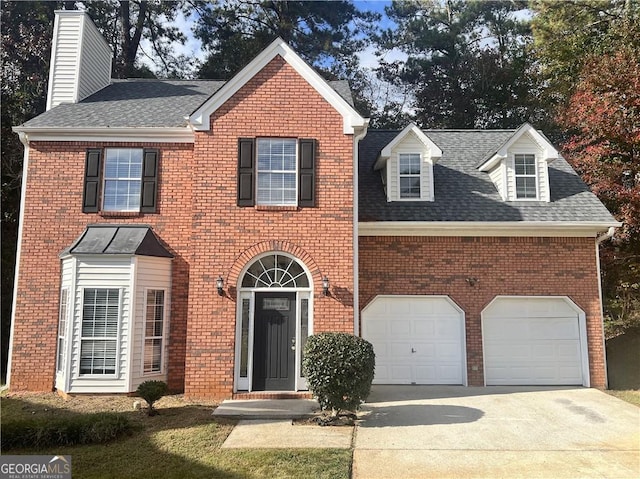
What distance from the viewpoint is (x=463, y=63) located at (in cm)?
2842

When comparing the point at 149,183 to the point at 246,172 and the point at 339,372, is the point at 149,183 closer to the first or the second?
the point at 246,172

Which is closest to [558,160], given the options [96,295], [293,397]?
[293,397]

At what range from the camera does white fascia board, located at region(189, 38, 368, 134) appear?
440 inches

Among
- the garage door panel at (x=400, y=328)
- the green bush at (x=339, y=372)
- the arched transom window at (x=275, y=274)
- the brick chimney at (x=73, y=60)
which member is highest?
the brick chimney at (x=73, y=60)

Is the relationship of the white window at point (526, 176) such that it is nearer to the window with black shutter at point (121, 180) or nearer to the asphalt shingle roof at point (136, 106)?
the asphalt shingle roof at point (136, 106)

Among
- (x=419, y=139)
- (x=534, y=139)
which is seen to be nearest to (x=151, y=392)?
(x=419, y=139)

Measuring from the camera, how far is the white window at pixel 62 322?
1102 cm

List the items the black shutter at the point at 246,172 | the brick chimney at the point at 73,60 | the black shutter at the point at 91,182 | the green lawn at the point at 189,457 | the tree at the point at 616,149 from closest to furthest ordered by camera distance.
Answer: the green lawn at the point at 189,457
the black shutter at the point at 246,172
the black shutter at the point at 91,182
the brick chimney at the point at 73,60
the tree at the point at 616,149

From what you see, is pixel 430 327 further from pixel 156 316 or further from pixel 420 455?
pixel 156 316

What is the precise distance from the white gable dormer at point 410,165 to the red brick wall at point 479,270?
1.48 m

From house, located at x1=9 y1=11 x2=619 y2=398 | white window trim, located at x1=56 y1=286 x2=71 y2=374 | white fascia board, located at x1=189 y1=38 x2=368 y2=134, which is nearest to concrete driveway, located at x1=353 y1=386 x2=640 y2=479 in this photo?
house, located at x1=9 y1=11 x2=619 y2=398

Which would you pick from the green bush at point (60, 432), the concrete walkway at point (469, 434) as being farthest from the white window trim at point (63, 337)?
the concrete walkway at point (469, 434)

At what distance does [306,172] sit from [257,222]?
1633mm

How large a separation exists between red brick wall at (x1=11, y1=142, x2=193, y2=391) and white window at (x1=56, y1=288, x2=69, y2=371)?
149 mm
